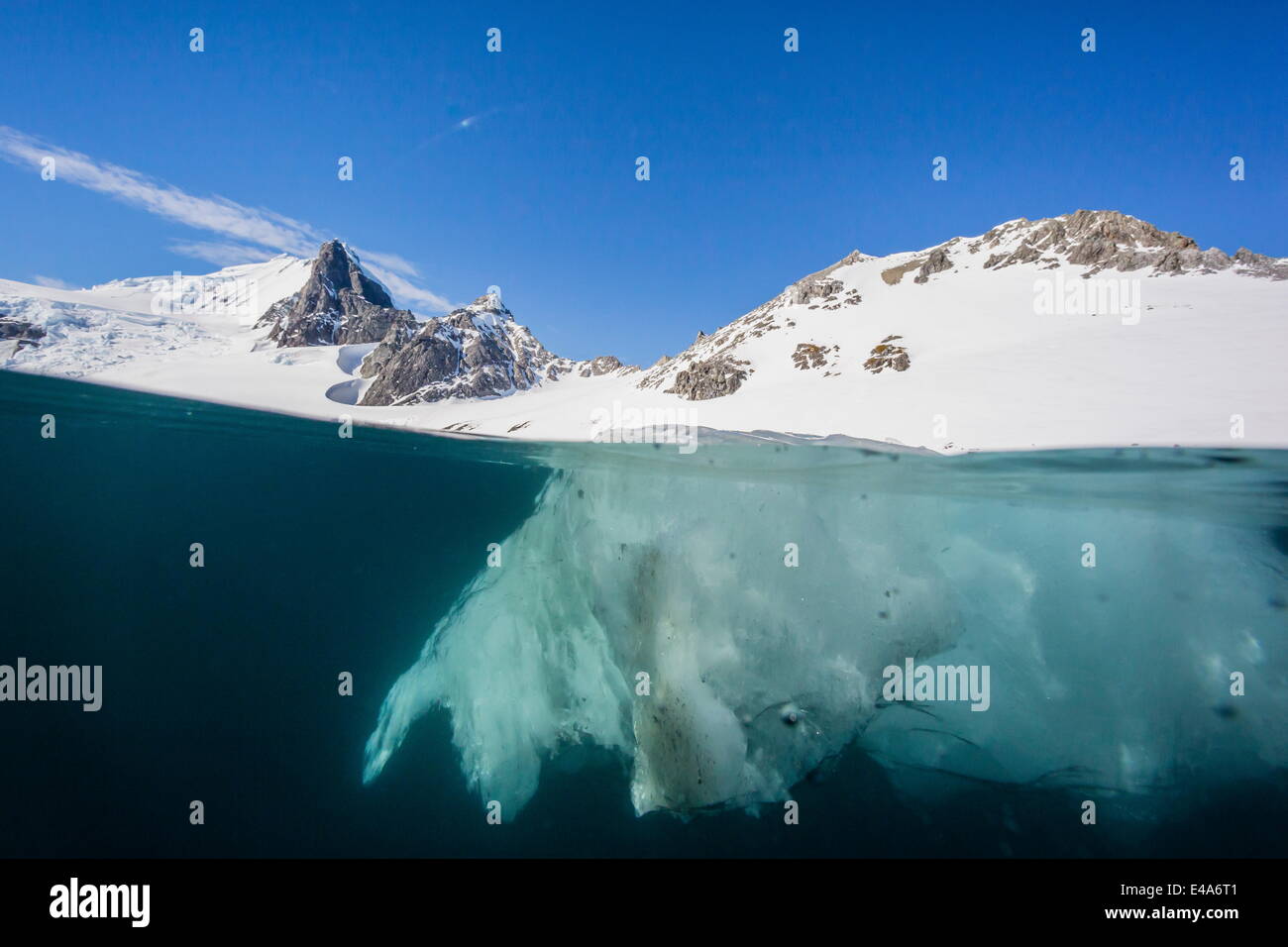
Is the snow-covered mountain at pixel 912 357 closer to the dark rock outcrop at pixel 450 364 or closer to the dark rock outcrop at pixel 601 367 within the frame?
the dark rock outcrop at pixel 450 364

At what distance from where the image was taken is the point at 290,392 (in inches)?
1537

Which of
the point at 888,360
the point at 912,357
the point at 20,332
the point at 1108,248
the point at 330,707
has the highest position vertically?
the point at 1108,248

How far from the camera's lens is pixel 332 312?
69375mm

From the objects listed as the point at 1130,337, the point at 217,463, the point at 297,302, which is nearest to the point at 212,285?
the point at 297,302

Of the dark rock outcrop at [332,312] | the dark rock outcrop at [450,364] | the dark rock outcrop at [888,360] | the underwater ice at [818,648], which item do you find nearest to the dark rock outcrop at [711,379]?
the dark rock outcrop at [888,360]

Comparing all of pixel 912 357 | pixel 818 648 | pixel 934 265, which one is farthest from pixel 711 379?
pixel 934 265

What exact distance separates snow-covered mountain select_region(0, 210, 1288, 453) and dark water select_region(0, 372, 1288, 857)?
1765 millimetres

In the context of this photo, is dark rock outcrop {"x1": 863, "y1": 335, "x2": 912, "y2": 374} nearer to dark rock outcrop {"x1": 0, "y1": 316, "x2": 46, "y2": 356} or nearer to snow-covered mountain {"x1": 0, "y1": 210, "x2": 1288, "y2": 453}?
snow-covered mountain {"x1": 0, "y1": 210, "x2": 1288, "y2": 453}

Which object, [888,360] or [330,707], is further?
[888,360]

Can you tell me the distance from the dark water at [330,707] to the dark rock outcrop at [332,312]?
33.4 meters

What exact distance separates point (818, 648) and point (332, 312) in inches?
3250

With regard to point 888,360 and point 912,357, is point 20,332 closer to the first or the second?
point 888,360

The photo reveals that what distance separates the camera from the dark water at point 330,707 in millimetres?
8969
